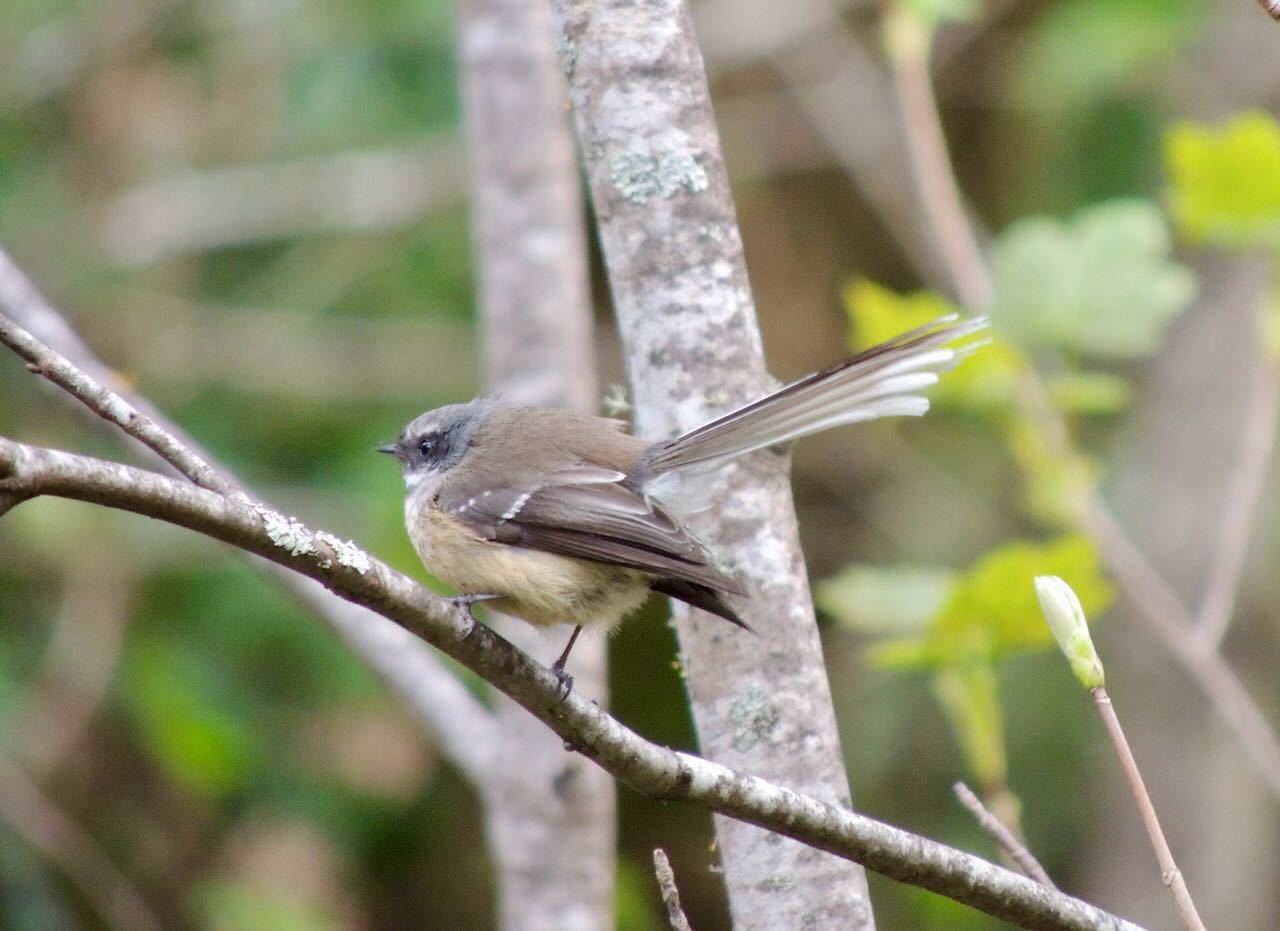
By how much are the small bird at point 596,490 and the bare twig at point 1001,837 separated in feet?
1.55

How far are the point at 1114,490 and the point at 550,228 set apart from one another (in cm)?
258

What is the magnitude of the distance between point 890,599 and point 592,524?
2.32ft

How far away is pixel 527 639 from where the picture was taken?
4.60m

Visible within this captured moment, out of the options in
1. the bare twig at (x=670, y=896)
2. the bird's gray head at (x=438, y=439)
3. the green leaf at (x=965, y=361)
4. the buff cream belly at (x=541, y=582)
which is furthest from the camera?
the bird's gray head at (x=438, y=439)

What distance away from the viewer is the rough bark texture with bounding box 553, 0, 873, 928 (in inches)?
96.1

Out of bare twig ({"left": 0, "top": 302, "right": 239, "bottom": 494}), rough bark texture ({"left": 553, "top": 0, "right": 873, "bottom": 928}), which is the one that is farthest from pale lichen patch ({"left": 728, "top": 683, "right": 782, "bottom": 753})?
bare twig ({"left": 0, "top": 302, "right": 239, "bottom": 494})

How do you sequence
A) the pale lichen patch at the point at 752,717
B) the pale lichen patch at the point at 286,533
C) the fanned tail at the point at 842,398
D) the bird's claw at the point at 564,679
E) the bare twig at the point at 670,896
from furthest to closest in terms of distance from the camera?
the fanned tail at the point at 842,398
the pale lichen patch at the point at 752,717
the bird's claw at the point at 564,679
the bare twig at the point at 670,896
the pale lichen patch at the point at 286,533

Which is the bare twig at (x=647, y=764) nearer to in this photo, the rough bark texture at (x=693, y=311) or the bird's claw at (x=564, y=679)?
the bird's claw at (x=564, y=679)

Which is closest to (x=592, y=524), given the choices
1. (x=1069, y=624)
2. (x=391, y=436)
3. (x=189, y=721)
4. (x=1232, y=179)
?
(x=1069, y=624)

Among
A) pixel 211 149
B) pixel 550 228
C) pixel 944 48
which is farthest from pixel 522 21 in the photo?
pixel 944 48

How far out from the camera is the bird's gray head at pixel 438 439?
3.54m

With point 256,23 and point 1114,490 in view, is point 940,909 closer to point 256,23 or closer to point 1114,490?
point 1114,490

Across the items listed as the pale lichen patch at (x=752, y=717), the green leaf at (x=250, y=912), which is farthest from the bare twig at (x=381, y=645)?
the pale lichen patch at (x=752, y=717)

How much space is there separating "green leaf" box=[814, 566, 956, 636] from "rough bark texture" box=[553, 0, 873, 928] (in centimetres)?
61
